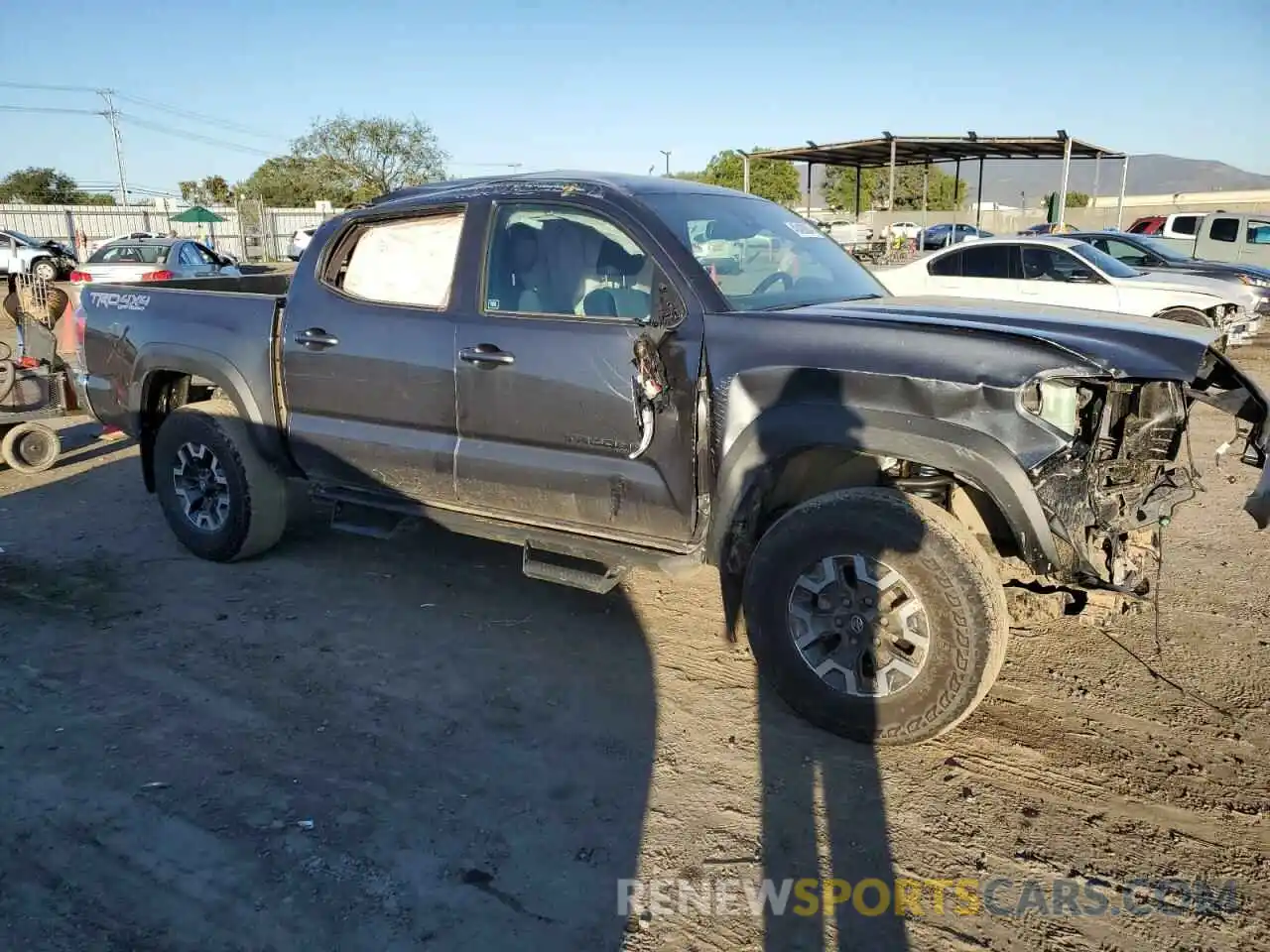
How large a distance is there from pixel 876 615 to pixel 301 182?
61.6 meters

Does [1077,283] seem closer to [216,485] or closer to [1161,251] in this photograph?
[1161,251]

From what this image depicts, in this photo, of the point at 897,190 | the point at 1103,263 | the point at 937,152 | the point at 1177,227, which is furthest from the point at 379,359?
the point at 897,190

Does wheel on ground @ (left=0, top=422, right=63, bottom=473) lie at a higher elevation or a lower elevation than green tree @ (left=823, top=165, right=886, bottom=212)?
lower

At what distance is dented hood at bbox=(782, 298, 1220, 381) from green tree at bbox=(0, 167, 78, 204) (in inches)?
2979

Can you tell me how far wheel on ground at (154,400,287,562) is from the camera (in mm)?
5230

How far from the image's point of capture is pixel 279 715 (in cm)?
383

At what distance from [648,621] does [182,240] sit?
18.6m

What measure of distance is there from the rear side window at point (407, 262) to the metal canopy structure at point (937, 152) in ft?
66.2

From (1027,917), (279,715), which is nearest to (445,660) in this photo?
(279,715)

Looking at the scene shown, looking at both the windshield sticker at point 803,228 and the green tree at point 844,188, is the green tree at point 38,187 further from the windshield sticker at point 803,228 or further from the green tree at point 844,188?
the windshield sticker at point 803,228

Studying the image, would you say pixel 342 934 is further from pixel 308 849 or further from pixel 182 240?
pixel 182 240

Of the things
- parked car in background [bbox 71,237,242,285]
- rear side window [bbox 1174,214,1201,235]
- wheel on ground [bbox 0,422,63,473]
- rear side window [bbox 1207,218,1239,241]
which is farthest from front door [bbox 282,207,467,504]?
rear side window [bbox 1174,214,1201,235]

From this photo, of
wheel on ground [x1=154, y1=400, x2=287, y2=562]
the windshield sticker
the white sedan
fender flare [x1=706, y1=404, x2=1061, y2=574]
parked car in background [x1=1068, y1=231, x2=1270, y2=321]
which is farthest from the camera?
parked car in background [x1=1068, y1=231, x2=1270, y2=321]

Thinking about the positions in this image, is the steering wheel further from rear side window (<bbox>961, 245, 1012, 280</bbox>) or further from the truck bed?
rear side window (<bbox>961, 245, 1012, 280</bbox>)
